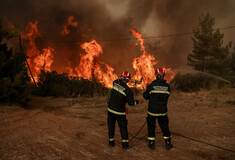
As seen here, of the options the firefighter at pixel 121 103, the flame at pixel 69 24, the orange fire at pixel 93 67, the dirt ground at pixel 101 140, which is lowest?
the dirt ground at pixel 101 140

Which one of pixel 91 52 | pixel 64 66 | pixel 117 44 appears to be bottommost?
pixel 64 66

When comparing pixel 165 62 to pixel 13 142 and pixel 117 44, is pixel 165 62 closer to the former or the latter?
pixel 117 44

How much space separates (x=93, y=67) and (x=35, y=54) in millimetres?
9103

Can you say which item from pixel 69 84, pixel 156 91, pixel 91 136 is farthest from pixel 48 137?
pixel 69 84

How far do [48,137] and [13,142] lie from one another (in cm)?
88

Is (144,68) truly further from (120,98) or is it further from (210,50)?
(120,98)

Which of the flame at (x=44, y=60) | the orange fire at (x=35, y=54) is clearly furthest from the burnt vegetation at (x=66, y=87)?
the orange fire at (x=35, y=54)

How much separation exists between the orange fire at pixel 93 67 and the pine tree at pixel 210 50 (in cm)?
1462

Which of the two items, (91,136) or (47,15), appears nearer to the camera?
(91,136)

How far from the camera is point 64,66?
25.7m

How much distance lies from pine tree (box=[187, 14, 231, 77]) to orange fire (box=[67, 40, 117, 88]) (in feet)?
48.0

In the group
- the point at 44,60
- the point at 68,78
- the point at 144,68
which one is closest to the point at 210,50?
the point at 144,68

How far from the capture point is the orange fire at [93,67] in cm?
2275

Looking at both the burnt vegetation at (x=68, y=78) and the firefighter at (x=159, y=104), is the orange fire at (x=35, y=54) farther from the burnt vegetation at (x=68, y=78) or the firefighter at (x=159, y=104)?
the firefighter at (x=159, y=104)
